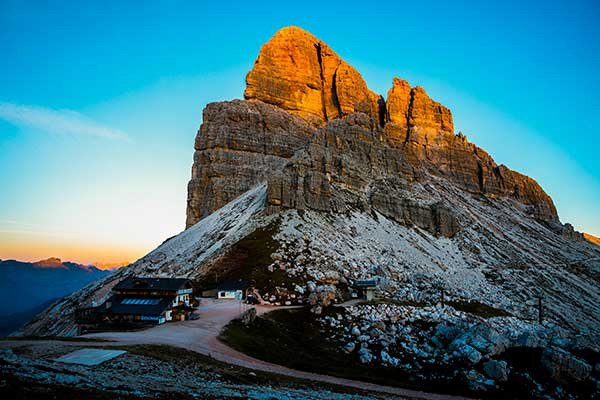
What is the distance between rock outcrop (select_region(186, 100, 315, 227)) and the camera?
148500 mm

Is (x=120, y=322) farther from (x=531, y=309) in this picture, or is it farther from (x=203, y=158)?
(x=203, y=158)

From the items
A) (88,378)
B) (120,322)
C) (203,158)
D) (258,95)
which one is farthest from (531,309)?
(258,95)

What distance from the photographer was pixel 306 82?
189 m

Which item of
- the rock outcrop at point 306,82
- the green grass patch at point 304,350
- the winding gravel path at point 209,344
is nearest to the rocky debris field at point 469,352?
the green grass patch at point 304,350

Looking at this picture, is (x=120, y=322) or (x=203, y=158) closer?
(x=120, y=322)

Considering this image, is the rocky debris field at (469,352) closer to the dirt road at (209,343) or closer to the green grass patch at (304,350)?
the green grass patch at (304,350)

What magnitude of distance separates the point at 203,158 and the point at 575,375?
13740 cm

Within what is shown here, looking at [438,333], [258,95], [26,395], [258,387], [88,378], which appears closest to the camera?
[26,395]

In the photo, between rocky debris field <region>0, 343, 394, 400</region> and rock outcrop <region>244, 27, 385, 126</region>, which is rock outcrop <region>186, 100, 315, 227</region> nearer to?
rock outcrop <region>244, 27, 385, 126</region>

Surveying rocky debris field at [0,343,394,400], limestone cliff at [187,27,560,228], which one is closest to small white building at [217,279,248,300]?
limestone cliff at [187,27,560,228]

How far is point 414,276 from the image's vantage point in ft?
294


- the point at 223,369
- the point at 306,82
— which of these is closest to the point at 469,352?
the point at 223,369

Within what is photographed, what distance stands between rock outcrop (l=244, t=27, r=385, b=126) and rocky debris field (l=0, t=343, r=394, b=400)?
159 meters

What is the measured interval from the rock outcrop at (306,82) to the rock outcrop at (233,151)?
16496 mm
